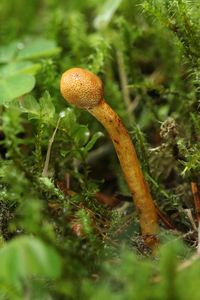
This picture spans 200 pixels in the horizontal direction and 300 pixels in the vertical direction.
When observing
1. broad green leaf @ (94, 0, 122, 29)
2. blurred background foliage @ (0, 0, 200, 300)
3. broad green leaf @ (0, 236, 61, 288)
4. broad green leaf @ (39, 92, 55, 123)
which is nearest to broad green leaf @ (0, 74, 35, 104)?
blurred background foliage @ (0, 0, 200, 300)

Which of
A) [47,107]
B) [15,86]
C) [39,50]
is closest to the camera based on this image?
[47,107]

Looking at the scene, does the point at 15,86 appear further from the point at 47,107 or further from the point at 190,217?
the point at 190,217

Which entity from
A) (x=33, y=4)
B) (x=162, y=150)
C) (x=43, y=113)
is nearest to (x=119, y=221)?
(x=162, y=150)

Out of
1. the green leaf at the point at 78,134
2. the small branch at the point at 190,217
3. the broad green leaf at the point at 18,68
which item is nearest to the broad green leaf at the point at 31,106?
the green leaf at the point at 78,134

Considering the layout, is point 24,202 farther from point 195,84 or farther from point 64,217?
point 195,84

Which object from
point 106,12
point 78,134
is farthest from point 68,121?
point 106,12

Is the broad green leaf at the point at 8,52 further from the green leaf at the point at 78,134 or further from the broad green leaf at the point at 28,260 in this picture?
the broad green leaf at the point at 28,260

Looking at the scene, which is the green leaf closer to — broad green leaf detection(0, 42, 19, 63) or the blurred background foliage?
the blurred background foliage
